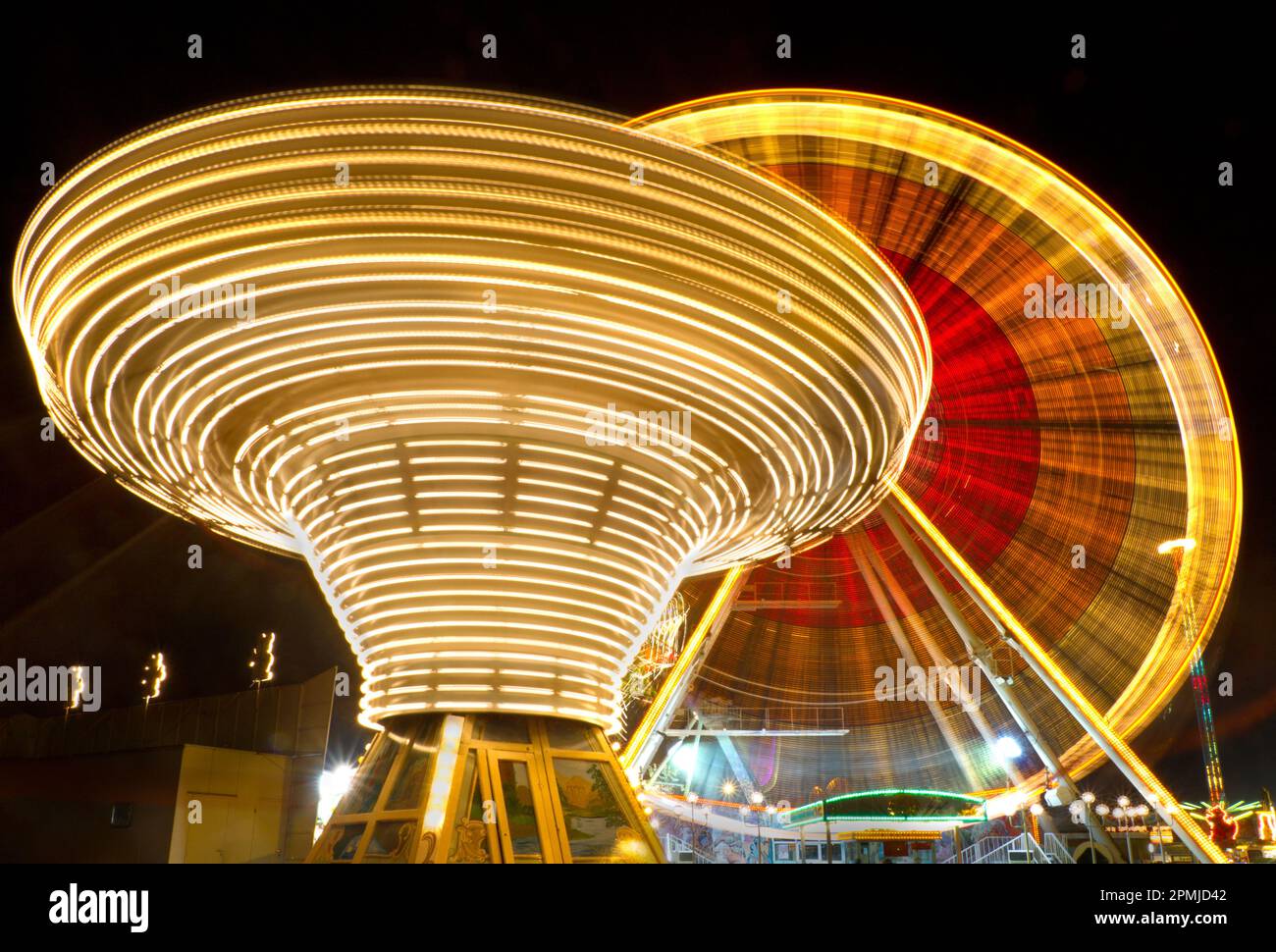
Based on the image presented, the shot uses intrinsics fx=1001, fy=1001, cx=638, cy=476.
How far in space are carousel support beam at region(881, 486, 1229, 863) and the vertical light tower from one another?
7.87m

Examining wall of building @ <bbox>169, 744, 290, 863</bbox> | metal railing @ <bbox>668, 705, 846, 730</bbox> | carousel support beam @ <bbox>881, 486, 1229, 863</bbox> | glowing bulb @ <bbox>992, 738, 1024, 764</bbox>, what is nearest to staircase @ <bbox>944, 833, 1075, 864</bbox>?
glowing bulb @ <bbox>992, 738, 1024, 764</bbox>

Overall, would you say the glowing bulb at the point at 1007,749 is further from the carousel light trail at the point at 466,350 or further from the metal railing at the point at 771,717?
the carousel light trail at the point at 466,350

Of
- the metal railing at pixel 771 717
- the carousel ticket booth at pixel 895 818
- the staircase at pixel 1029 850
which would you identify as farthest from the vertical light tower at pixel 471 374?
the metal railing at pixel 771 717

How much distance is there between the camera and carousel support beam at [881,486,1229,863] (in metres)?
15.5

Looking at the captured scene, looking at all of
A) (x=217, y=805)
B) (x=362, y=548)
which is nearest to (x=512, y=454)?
(x=362, y=548)

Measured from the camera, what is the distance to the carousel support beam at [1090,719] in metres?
15.5

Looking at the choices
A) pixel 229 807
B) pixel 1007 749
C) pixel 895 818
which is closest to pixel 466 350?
pixel 229 807

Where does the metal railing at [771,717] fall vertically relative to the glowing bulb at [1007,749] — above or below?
above

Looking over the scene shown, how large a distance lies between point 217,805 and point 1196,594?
15.9 meters

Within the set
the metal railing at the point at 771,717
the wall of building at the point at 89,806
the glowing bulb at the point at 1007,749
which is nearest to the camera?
the wall of building at the point at 89,806

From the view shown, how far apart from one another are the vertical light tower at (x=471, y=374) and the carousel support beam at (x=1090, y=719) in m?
7.87

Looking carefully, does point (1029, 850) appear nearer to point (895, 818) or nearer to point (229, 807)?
point (895, 818)

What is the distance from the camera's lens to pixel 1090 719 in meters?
16.1

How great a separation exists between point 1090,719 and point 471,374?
42.4 ft
